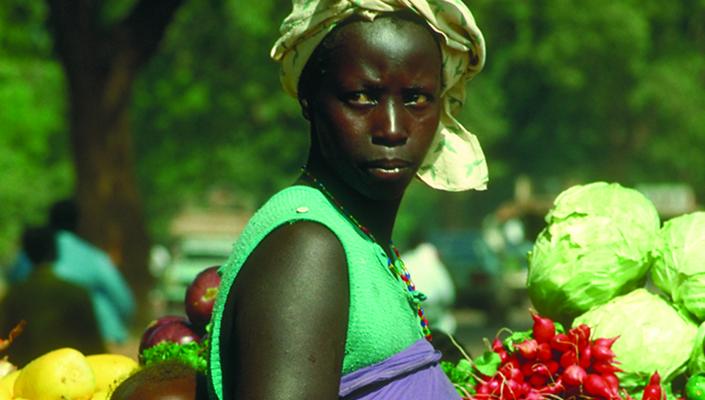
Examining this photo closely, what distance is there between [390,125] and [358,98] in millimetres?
76

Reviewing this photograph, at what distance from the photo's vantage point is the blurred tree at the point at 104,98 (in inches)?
528

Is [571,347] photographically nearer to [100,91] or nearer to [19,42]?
[100,91]

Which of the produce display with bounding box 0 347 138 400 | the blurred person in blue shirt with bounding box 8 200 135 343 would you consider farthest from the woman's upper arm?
the blurred person in blue shirt with bounding box 8 200 135 343

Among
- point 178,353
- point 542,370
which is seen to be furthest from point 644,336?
point 178,353

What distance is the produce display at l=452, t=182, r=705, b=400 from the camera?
3.03m

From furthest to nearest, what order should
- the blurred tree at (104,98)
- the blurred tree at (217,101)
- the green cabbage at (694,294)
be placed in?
1. the blurred tree at (217,101)
2. the blurred tree at (104,98)
3. the green cabbage at (694,294)

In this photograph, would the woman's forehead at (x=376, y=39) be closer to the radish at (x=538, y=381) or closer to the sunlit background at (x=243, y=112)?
the radish at (x=538, y=381)

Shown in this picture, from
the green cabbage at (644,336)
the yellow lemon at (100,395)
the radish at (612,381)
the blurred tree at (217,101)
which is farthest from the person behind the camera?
the blurred tree at (217,101)

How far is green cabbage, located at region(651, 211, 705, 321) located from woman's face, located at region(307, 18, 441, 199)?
4.38 ft

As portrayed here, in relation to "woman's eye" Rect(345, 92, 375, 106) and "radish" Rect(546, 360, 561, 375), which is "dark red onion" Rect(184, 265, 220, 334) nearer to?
"radish" Rect(546, 360, 561, 375)

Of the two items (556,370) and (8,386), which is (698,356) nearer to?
(556,370)

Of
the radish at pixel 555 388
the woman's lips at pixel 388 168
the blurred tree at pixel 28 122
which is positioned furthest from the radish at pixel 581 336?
the blurred tree at pixel 28 122

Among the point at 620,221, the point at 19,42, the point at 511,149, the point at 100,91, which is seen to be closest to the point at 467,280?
the point at 19,42

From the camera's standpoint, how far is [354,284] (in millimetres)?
2084
